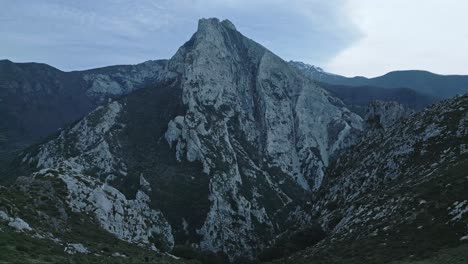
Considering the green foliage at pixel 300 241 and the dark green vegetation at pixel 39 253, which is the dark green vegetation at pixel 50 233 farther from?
the green foliage at pixel 300 241

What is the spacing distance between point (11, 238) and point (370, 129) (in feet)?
501

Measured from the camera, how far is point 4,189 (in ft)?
174

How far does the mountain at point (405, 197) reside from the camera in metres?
52.0

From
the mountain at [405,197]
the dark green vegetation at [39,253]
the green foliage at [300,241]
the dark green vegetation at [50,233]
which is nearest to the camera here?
the dark green vegetation at [39,253]

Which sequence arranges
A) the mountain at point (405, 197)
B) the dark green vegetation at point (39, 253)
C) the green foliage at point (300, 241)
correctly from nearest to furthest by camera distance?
the dark green vegetation at point (39, 253) < the mountain at point (405, 197) < the green foliage at point (300, 241)

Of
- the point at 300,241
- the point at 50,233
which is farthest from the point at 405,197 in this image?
the point at 50,233

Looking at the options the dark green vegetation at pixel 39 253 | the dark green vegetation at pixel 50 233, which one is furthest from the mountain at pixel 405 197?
the dark green vegetation at pixel 39 253

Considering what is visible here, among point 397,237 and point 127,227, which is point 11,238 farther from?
point 397,237

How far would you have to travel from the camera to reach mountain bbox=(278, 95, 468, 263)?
52.0m

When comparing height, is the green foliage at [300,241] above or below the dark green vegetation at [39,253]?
below

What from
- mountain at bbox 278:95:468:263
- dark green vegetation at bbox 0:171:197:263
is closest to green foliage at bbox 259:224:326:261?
mountain at bbox 278:95:468:263

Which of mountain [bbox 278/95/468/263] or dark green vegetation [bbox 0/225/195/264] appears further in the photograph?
mountain [bbox 278/95/468/263]

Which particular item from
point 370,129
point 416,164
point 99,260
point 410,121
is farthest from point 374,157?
point 99,260

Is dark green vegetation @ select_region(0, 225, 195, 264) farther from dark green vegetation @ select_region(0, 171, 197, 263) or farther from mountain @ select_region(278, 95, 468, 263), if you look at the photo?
mountain @ select_region(278, 95, 468, 263)
